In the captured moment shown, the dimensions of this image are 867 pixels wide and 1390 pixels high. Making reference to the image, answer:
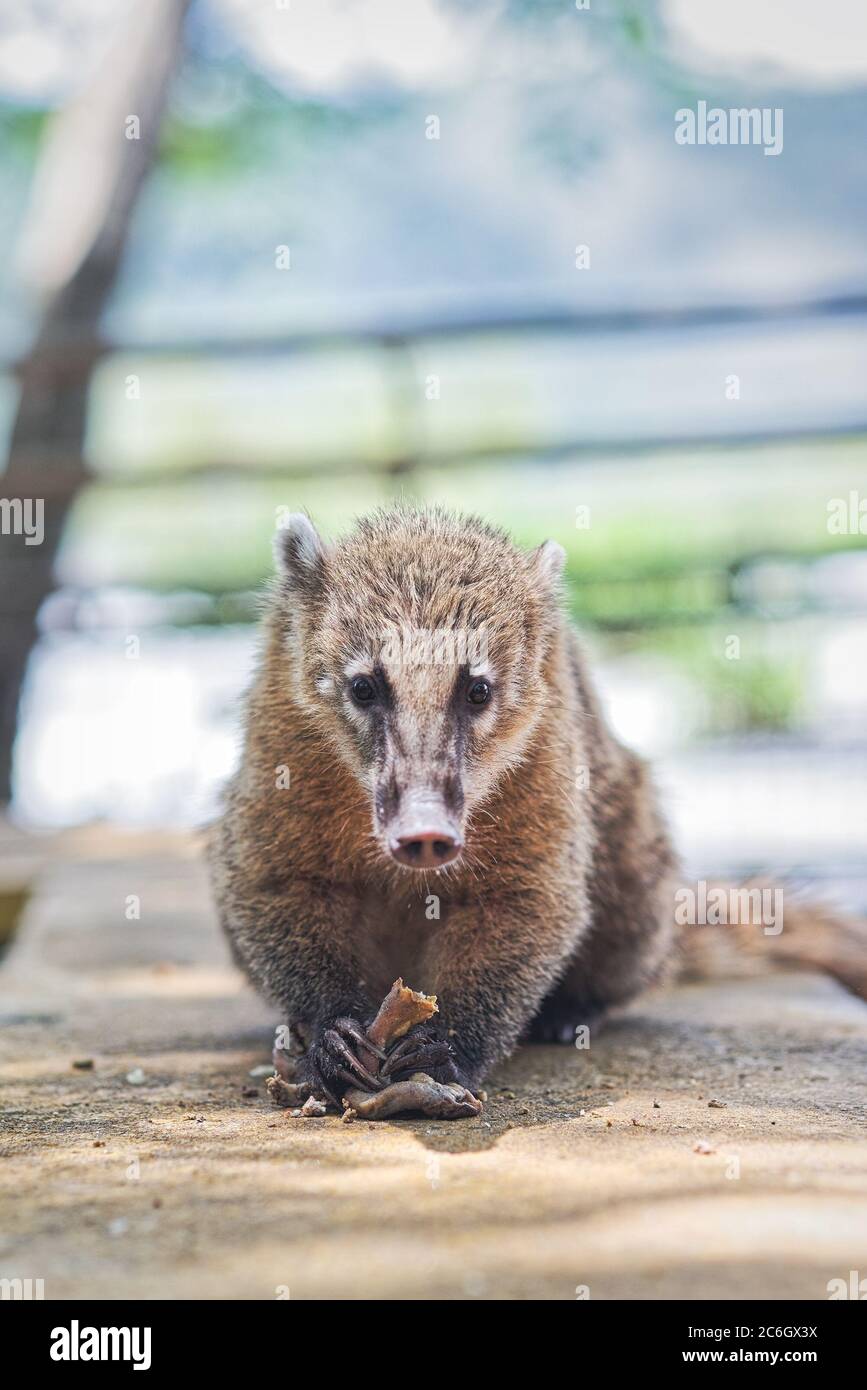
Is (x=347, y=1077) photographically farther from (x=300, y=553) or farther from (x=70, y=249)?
(x=70, y=249)

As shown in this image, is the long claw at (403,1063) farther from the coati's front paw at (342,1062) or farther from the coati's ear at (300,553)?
the coati's ear at (300,553)

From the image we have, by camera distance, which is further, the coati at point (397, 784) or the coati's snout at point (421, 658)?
the coati at point (397, 784)

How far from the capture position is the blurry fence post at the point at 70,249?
31.6ft

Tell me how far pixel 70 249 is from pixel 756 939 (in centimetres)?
707

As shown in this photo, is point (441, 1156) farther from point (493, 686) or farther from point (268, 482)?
point (268, 482)

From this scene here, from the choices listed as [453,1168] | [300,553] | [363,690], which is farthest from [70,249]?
[453,1168]

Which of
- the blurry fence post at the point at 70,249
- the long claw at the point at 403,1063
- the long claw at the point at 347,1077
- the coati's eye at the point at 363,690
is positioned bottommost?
the long claw at the point at 347,1077

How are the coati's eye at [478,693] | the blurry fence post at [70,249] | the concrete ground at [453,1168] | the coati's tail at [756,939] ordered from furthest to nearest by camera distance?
1. the blurry fence post at [70,249]
2. the coati's tail at [756,939]
3. the coati's eye at [478,693]
4. the concrete ground at [453,1168]

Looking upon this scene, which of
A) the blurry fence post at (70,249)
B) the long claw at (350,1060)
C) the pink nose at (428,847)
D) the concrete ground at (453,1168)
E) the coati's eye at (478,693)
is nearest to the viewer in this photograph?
the concrete ground at (453,1168)

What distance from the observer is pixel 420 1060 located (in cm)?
359

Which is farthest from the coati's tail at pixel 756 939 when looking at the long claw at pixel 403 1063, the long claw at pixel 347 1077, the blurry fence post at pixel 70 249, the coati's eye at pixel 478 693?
the blurry fence post at pixel 70 249

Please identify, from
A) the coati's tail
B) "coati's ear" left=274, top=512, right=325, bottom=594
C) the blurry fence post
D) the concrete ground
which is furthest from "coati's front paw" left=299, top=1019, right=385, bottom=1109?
the blurry fence post

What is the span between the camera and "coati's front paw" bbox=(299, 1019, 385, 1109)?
3549mm

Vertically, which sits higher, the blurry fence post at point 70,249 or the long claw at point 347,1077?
the blurry fence post at point 70,249
